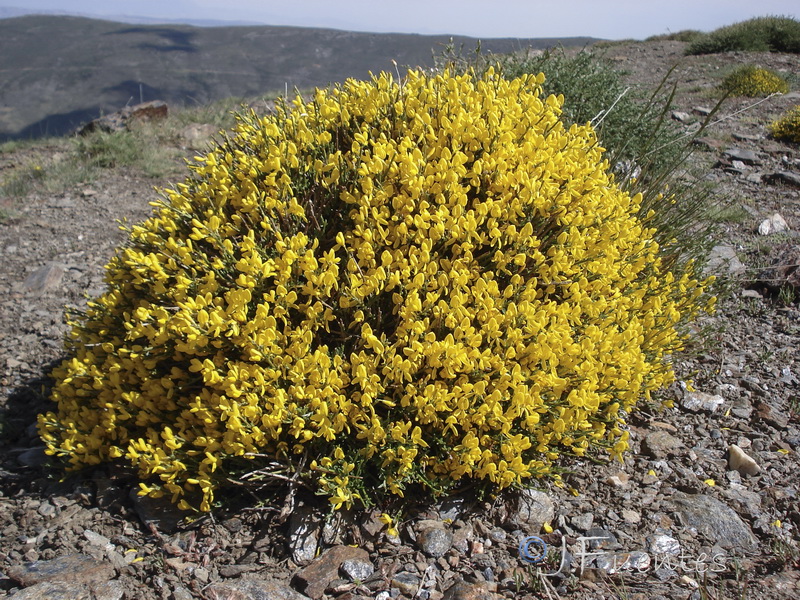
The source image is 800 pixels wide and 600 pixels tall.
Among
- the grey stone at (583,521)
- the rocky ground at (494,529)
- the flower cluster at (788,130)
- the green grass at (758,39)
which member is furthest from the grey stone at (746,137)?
the green grass at (758,39)

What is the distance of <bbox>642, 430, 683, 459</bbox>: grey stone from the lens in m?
2.84

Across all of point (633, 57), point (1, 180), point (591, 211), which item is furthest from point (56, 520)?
point (633, 57)

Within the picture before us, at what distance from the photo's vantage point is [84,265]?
4.87 meters

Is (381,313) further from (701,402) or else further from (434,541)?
(701,402)

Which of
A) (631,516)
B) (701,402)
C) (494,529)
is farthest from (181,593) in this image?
(701,402)

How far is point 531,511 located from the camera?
2469mm

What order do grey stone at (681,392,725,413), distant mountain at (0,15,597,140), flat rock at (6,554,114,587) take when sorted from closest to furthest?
flat rock at (6,554,114,587)
grey stone at (681,392,725,413)
distant mountain at (0,15,597,140)

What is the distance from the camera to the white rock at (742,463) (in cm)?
274

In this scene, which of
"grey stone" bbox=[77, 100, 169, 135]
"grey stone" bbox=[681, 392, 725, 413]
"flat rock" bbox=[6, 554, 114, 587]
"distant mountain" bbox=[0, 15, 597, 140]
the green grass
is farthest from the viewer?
"distant mountain" bbox=[0, 15, 597, 140]

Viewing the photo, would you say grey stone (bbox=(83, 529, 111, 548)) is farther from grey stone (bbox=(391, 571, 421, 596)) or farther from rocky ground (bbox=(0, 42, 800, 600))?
grey stone (bbox=(391, 571, 421, 596))

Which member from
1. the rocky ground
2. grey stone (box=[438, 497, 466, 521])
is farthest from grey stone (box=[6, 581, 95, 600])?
grey stone (box=[438, 497, 466, 521])

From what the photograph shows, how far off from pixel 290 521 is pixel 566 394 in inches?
47.2

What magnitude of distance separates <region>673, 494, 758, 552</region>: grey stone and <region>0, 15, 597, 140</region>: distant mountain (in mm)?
60818

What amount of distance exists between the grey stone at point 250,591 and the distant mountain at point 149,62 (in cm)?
6103
